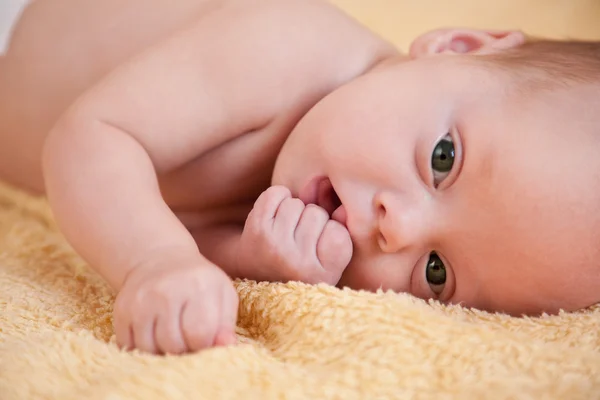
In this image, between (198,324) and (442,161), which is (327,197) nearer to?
(442,161)

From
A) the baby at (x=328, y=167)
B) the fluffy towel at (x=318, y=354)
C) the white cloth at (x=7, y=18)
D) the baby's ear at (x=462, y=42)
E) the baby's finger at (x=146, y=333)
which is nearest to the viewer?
the fluffy towel at (x=318, y=354)

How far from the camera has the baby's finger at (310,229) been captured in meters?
0.89

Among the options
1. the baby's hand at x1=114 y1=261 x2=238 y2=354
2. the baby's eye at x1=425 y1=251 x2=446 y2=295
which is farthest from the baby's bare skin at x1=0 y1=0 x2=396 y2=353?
the baby's eye at x1=425 y1=251 x2=446 y2=295

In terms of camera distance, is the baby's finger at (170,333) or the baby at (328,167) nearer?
the baby's finger at (170,333)

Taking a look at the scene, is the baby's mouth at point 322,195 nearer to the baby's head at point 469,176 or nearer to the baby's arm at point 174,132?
the baby's head at point 469,176

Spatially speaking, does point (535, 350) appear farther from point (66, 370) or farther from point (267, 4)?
point (267, 4)

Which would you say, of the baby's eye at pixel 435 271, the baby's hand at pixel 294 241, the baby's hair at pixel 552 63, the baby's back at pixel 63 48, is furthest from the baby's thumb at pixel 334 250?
the baby's back at pixel 63 48

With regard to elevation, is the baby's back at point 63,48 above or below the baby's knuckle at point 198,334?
above

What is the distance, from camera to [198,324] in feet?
2.24

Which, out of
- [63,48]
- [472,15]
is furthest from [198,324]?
[472,15]

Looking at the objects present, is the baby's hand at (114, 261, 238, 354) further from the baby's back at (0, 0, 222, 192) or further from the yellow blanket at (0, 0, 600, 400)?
the baby's back at (0, 0, 222, 192)

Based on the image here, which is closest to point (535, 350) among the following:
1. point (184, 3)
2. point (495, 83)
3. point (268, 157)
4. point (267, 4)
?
point (495, 83)

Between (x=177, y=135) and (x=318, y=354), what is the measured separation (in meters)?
0.45

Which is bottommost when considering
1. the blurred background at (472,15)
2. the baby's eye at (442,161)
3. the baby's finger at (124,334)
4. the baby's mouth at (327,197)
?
the baby's finger at (124,334)
